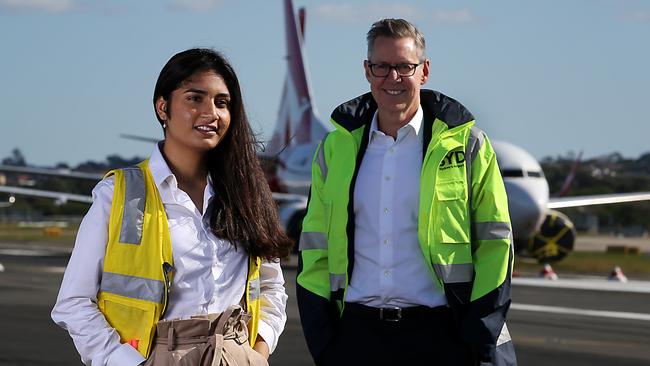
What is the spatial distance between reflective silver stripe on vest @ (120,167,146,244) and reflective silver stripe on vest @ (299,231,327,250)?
3.65 feet

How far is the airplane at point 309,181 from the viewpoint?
939 inches

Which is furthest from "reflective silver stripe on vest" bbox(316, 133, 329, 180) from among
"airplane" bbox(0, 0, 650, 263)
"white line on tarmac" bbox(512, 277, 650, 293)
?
"white line on tarmac" bbox(512, 277, 650, 293)

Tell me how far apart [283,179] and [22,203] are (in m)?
73.8

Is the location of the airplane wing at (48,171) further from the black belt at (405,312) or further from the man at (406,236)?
the black belt at (405,312)

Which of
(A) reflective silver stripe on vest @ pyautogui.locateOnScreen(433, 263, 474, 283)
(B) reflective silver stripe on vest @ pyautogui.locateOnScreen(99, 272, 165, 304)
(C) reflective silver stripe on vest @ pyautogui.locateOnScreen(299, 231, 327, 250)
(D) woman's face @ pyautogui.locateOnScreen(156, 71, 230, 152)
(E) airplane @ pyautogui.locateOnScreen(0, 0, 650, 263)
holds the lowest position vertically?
(E) airplane @ pyautogui.locateOnScreen(0, 0, 650, 263)

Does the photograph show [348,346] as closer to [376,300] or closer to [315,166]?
[376,300]

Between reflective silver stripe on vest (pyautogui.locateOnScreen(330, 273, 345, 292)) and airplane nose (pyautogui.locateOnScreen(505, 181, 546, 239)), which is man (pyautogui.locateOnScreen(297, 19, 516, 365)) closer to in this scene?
reflective silver stripe on vest (pyautogui.locateOnScreen(330, 273, 345, 292))

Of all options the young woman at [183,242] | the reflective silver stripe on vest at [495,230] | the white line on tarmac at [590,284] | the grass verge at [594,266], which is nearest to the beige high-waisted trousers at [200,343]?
the young woman at [183,242]

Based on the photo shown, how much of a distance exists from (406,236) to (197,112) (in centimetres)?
109

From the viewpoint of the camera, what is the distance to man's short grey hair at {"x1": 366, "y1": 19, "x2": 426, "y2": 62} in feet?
13.9

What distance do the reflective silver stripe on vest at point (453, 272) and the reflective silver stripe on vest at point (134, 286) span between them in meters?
1.19

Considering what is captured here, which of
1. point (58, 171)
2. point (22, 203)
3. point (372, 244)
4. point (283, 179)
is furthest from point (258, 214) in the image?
point (22, 203)

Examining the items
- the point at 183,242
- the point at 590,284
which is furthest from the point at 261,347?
the point at 590,284

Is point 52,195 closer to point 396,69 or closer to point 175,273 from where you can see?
point 396,69
